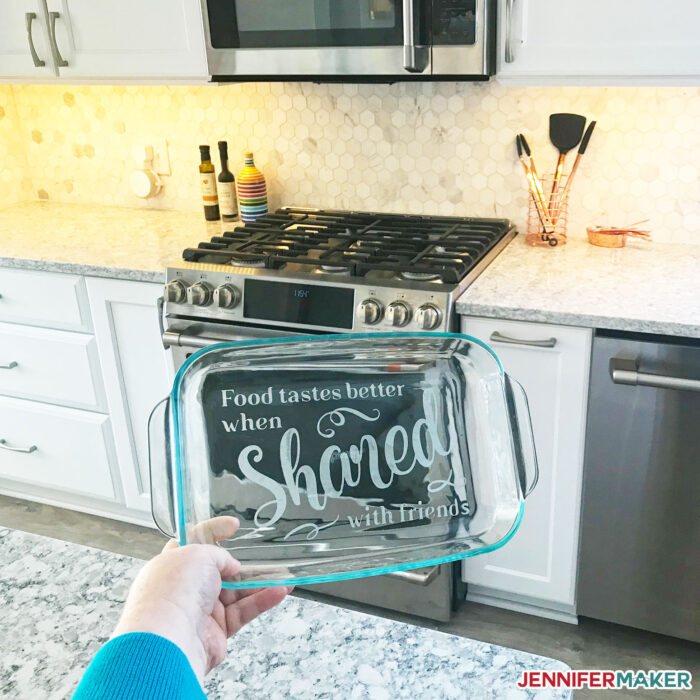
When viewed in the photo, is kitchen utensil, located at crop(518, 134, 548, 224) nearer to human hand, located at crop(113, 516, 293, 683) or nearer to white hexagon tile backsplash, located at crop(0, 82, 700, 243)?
white hexagon tile backsplash, located at crop(0, 82, 700, 243)

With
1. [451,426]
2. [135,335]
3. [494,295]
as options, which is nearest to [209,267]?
[135,335]

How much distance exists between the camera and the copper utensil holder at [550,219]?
87.7 inches

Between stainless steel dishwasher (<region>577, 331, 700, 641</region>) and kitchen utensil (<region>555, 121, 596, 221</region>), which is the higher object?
kitchen utensil (<region>555, 121, 596, 221</region>)

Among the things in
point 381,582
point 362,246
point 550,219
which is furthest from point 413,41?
point 381,582

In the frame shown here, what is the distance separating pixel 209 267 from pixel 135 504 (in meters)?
0.93

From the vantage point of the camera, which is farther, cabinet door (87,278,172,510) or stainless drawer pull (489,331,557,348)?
cabinet door (87,278,172,510)

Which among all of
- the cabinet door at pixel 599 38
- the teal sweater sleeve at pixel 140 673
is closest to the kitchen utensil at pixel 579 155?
the cabinet door at pixel 599 38

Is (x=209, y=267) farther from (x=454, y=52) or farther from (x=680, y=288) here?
(x=680, y=288)

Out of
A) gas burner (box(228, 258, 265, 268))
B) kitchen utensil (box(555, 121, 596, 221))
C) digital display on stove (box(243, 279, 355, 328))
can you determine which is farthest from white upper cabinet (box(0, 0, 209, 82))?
kitchen utensil (box(555, 121, 596, 221))

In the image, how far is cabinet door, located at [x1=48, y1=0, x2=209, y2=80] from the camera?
7.29 feet

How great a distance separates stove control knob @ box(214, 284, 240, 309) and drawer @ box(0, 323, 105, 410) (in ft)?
1.80

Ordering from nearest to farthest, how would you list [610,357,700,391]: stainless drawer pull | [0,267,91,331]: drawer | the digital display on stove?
[610,357,700,391]: stainless drawer pull, the digital display on stove, [0,267,91,331]: drawer

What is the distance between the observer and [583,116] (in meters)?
2.18

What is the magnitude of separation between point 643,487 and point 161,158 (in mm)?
1899
